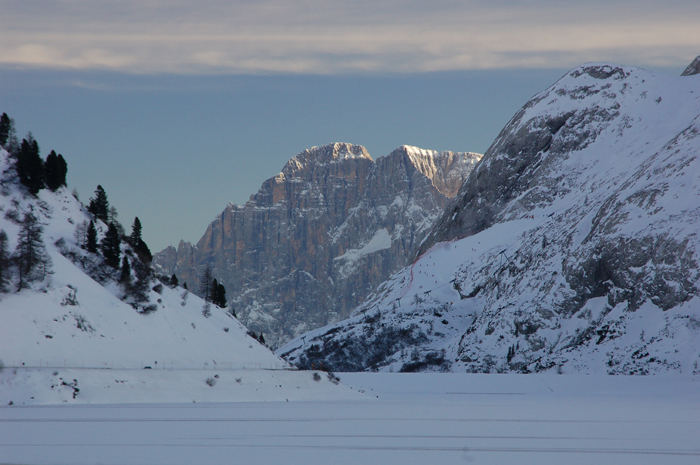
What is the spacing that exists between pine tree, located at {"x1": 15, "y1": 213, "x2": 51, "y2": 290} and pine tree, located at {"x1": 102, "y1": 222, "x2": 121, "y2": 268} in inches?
458

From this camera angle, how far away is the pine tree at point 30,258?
3482 inches

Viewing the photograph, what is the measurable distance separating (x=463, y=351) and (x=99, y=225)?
9514 cm

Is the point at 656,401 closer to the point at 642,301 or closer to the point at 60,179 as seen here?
the point at 642,301

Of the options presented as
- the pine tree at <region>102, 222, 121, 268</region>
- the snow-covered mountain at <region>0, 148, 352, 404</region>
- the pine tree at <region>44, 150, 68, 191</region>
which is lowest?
the snow-covered mountain at <region>0, 148, 352, 404</region>

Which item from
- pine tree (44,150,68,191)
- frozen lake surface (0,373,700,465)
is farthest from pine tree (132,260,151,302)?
frozen lake surface (0,373,700,465)


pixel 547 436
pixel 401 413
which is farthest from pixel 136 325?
pixel 547 436

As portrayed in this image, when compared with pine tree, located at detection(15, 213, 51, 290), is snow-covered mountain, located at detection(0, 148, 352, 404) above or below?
below

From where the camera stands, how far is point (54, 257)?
315 feet

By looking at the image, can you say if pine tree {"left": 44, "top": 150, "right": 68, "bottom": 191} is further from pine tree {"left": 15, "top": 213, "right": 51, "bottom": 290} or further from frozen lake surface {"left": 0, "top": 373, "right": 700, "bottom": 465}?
frozen lake surface {"left": 0, "top": 373, "right": 700, "bottom": 465}

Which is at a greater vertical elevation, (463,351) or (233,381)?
(233,381)

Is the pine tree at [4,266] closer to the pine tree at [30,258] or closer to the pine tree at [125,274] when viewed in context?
the pine tree at [30,258]

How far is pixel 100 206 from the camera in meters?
124

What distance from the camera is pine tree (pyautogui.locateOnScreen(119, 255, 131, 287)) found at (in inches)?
4055

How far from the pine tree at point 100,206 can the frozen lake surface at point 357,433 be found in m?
47.7
